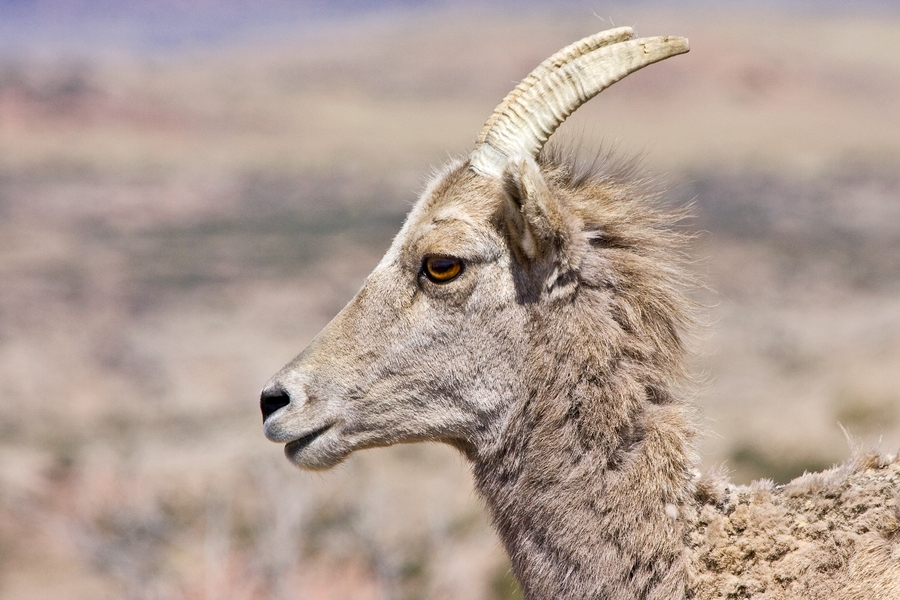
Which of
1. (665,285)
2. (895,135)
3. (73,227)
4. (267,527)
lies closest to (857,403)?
(267,527)

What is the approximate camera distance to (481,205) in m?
3.91

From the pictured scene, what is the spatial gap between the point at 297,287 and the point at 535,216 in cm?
3487

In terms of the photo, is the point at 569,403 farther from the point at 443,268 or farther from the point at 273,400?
the point at 273,400

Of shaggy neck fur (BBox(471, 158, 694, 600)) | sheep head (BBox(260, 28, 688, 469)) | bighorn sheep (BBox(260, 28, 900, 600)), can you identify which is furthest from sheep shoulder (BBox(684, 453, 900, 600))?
sheep head (BBox(260, 28, 688, 469))

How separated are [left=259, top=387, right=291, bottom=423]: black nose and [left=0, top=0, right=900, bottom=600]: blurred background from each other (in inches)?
61.0

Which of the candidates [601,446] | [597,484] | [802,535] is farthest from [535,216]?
[802,535]

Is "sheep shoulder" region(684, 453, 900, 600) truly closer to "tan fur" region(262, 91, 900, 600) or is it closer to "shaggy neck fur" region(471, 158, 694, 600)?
"tan fur" region(262, 91, 900, 600)

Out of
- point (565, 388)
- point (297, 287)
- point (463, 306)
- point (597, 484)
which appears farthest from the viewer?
point (297, 287)

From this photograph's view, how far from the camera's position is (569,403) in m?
3.68

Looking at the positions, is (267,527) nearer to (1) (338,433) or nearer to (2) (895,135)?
(1) (338,433)

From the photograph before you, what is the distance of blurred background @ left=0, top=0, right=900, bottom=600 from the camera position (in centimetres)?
1140

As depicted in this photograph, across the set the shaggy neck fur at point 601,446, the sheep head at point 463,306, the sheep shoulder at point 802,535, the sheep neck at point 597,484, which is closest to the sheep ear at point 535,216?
the sheep head at point 463,306

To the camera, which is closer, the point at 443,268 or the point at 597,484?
the point at 597,484

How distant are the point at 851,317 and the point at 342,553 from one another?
2441 centimetres
